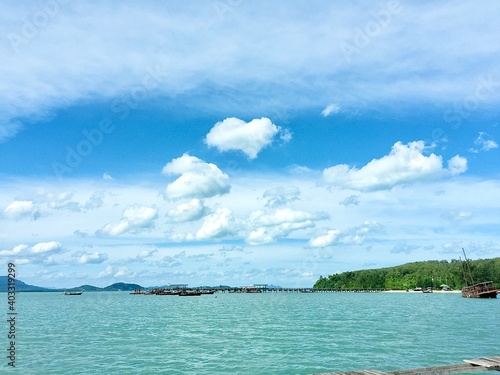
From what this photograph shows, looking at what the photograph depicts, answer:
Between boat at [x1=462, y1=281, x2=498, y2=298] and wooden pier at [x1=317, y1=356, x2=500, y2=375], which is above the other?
wooden pier at [x1=317, y1=356, x2=500, y2=375]

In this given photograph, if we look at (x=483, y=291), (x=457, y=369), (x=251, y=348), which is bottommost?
(x=483, y=291)

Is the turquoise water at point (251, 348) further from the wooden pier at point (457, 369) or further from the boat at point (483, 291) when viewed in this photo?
the boat at point (483, 291)

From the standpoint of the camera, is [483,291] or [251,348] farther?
[483,291]

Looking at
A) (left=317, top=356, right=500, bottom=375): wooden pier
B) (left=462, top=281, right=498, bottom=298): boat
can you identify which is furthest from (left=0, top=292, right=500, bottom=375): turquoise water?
(left=462, top=281, right=498, bottom=298): boat

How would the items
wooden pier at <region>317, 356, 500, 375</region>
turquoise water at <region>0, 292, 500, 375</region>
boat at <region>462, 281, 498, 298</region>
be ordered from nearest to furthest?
wooden pier at <region>317, 356, 500, 375</region>, turquoise water at <region>0, 292, 500, 375</region>, boat at <region>462, 281, 498, 298</region>

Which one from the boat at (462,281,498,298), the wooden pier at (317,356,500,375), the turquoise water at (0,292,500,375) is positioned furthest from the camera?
the boat at (462,281,498,298)

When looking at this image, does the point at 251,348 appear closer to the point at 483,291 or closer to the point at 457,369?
the point at 457,369

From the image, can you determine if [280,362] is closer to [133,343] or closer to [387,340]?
[387,340]

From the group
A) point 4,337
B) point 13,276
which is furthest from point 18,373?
point 4,337

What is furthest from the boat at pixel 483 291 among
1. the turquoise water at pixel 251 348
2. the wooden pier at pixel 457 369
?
the wooden pier at pixel 457 369

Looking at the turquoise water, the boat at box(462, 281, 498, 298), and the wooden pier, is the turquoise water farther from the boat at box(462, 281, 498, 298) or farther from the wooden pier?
the boat at box(462, 281, 498, 298)

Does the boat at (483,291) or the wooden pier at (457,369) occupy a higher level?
the wooden pier at (457,369)

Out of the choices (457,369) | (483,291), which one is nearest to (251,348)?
(457,369)

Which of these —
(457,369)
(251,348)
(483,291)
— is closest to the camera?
(457,369)
